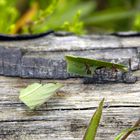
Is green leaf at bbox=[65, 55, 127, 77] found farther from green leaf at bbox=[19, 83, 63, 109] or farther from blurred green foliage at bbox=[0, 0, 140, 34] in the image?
blurred green foliage at bbox=[0, 0, 140, 34]

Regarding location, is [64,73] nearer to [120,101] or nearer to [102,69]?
[102,69]

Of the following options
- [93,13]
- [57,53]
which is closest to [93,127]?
[57,53]

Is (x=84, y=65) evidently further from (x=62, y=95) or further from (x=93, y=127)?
(x=93, y=127)

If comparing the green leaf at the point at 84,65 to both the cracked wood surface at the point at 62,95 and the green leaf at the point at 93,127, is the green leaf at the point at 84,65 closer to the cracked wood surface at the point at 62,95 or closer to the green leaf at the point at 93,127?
the cracked wood surface at the point at 62,95

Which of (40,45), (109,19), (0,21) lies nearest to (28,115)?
(40,45)

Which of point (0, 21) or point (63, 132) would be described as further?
point (0, 21)

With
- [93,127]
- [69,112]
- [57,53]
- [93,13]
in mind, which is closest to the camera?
[93,127]
